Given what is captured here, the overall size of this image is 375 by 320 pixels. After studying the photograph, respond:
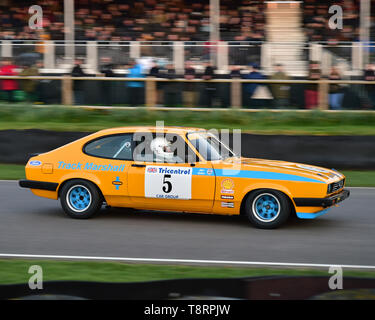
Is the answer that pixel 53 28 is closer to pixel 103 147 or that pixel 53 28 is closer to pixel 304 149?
pixel 304 149

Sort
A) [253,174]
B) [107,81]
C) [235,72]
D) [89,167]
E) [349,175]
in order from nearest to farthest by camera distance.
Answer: [253,174], [89,167], [349,175], [235,72], [107,81]

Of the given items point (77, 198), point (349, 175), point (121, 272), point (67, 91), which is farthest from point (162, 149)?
point (67, 91)

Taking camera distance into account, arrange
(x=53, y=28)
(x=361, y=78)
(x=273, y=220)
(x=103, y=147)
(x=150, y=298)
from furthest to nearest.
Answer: (x=53, y=28), (x=361, y=78), (x=103, y=147), (x=273, y=220), (x=150, y=298)

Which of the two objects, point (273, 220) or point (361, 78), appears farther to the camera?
point (361, 78)

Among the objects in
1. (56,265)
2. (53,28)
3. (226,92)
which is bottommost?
(56,265)

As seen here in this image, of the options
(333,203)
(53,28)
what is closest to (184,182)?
(333,203)

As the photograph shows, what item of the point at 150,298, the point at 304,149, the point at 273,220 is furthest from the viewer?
the point at 304,149

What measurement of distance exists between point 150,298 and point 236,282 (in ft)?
2.58

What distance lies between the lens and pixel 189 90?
58.8ft

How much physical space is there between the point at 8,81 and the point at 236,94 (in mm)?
6282

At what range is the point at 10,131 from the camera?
14.4m
